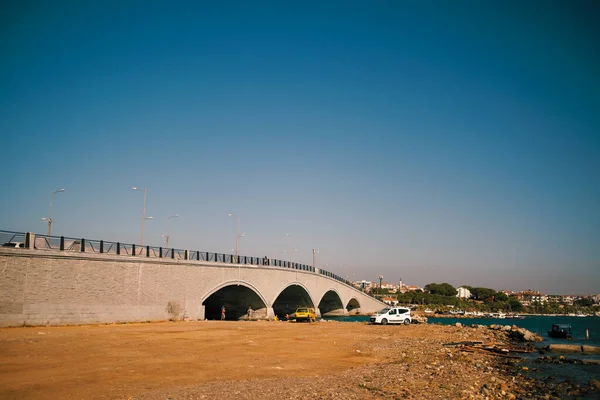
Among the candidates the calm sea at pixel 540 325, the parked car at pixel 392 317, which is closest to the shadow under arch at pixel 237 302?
the parked car at pixel 392 317

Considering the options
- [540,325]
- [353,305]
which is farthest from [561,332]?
[353,305]

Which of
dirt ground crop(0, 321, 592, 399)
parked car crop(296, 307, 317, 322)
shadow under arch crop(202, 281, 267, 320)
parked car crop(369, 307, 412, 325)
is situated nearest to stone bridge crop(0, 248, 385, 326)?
shadow under arch crop(202, 281, 267, 320)

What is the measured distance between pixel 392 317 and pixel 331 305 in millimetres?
66095

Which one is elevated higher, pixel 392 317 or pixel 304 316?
pixel 392 317

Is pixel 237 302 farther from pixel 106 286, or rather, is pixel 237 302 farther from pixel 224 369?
pixel 224 369

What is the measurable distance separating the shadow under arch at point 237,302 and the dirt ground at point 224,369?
31.3 metres

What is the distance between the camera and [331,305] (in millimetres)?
113500

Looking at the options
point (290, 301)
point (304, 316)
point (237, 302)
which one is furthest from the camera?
point (290, 301)

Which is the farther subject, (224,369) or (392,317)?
(392,317)

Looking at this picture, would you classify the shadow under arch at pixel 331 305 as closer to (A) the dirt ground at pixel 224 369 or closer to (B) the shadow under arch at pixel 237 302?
(B) the shadow under arch at pixel 237 302

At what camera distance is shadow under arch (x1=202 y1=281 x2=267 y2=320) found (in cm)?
5849

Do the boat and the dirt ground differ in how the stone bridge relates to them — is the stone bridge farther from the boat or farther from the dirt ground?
the boat

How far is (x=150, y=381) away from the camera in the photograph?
568 inches

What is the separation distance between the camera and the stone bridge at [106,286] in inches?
1109
